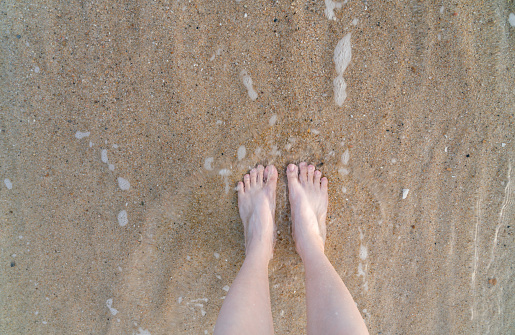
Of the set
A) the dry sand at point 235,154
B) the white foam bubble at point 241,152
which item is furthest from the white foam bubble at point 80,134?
the white foam bubble at point 241,152

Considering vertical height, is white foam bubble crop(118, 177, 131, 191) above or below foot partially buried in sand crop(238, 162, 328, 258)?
above

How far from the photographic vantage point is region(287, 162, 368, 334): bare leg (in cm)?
119

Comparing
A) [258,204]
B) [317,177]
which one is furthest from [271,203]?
[317,177]

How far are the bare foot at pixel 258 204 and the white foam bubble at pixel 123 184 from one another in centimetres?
64

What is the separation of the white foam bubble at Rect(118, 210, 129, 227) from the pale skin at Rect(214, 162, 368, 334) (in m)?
0.66

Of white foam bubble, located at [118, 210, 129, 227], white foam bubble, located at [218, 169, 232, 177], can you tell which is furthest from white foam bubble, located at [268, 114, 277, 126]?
white foam bubble, located at [118, 210, 129, 227]

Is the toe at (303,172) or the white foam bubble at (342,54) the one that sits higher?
the white foam bubble at (342,54)

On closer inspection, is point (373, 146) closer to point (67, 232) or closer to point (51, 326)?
point (67, 232)

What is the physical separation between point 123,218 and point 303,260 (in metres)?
1.06

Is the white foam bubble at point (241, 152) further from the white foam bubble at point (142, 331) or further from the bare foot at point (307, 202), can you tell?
the white foam bubble at point (142, 331)

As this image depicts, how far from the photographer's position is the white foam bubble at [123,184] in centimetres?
159

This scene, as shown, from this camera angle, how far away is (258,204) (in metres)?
1.61

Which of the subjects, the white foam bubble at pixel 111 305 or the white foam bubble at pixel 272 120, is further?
the white foam bubble at pixel 111 305

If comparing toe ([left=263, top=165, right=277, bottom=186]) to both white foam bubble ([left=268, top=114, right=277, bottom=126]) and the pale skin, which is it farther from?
white foam bubble ([left=268, top=114, right=277, bottom=126])
